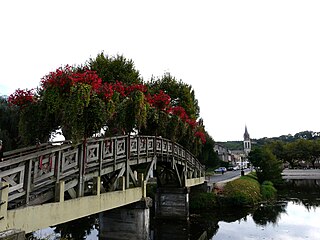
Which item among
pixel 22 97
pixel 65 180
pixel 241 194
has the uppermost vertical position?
pixel 22 97

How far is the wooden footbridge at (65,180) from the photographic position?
6714 millimetres

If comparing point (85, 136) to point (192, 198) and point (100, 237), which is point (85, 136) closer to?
point (100, 237)

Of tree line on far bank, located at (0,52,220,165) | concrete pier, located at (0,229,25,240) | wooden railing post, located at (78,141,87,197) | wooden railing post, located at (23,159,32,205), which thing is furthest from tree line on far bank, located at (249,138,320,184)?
concrete pier, located at (0,229,25,240)

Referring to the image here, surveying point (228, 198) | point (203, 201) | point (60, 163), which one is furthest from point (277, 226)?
point (60, 163)

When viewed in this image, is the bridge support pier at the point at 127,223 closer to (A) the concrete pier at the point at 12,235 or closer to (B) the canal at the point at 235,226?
(B) the canal at the point at 235,226

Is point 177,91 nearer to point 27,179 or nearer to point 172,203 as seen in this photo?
point 172,203

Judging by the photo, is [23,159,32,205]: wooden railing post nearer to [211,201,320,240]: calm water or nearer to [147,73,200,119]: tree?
[211,201,320,240]: calm water

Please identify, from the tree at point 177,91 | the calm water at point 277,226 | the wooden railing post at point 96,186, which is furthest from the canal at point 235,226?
the tree at point 177,91

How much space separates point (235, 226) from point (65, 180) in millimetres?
14829

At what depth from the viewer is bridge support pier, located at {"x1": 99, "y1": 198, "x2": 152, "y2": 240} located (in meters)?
12.2

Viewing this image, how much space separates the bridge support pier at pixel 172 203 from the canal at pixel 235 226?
32.1 inches

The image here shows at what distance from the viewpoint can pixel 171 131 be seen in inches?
711

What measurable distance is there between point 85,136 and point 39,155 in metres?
1.90

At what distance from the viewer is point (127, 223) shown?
41.1ft
